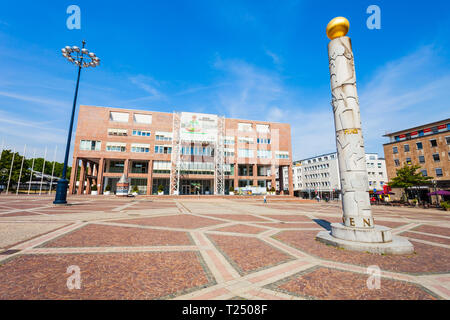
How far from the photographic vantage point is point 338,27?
7.07 m

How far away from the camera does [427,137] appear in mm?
34812

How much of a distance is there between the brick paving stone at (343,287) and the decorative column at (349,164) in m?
2.15

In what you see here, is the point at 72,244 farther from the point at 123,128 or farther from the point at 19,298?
the point at 123,128

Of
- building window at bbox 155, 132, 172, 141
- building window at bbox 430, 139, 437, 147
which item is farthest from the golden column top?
building window at bbox 430, 139, 437, 147

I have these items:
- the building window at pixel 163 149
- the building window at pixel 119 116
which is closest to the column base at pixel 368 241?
the building window at pixel 163 149

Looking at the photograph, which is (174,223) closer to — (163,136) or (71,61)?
(71,61)

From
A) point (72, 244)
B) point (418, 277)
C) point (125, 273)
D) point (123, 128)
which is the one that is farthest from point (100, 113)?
point (418, 277)

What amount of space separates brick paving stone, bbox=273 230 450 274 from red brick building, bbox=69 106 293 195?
34.7 m

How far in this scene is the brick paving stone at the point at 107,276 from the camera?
279cm

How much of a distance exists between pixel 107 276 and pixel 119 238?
2865 millimetres

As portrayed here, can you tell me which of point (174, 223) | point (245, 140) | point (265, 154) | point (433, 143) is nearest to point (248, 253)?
point (174, 223)

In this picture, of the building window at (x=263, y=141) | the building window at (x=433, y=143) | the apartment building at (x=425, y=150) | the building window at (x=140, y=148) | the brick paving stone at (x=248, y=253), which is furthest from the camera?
the building window at (x=263, y=141)

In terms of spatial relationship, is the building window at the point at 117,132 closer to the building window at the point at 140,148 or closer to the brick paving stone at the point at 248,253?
the building window at the point at 140,148

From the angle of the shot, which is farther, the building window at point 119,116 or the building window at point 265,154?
the building window at point 265,154
